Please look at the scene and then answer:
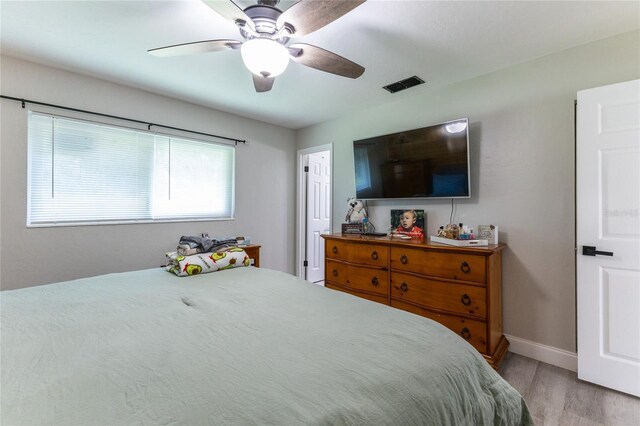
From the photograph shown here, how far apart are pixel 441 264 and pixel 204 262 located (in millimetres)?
1841

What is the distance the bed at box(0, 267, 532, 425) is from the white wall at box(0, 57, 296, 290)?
1.19 m

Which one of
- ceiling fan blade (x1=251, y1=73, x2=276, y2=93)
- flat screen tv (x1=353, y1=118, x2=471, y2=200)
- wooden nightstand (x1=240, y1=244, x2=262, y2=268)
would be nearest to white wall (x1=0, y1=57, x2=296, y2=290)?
wooden nightstand (x1=240, y1=244, x2=262, y2=268)

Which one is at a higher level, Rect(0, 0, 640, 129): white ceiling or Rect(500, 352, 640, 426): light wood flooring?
Rect(0, 0, 640, 129): white ceiling

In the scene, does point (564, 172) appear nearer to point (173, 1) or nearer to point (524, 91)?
point (524, 91)

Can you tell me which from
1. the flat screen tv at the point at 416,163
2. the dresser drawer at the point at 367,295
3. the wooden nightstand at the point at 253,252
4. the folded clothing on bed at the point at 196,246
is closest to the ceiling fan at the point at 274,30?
the flat screen tv at the point at 416,163

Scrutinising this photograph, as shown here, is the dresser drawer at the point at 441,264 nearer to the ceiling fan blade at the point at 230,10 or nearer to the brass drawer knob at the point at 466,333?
the brass drawer knob at the point at 466,333

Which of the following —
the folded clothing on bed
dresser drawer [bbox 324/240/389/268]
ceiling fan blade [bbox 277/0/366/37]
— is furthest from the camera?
dresser drawer [bbox 324/240/389/268]

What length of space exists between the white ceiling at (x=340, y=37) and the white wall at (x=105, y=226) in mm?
196

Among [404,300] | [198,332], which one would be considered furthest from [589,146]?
[198,332]

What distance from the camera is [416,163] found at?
2811 millimetres

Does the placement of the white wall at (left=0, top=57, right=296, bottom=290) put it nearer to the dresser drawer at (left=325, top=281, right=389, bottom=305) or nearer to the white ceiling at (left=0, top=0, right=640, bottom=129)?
the white ceiling at (left=0, top=0, right=640, bottom=129)

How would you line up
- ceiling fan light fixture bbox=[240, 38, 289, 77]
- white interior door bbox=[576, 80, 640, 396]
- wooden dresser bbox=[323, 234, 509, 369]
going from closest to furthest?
ceiling fan light fixture bbox=[240, 38, 289, 77]
white interior door bbox=[576, 80, 640, 396]
wooden dresser bbox=[323, 234, 509, 369]

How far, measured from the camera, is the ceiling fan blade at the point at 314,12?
49.3 inches

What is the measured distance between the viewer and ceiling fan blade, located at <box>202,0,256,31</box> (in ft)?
4.26
